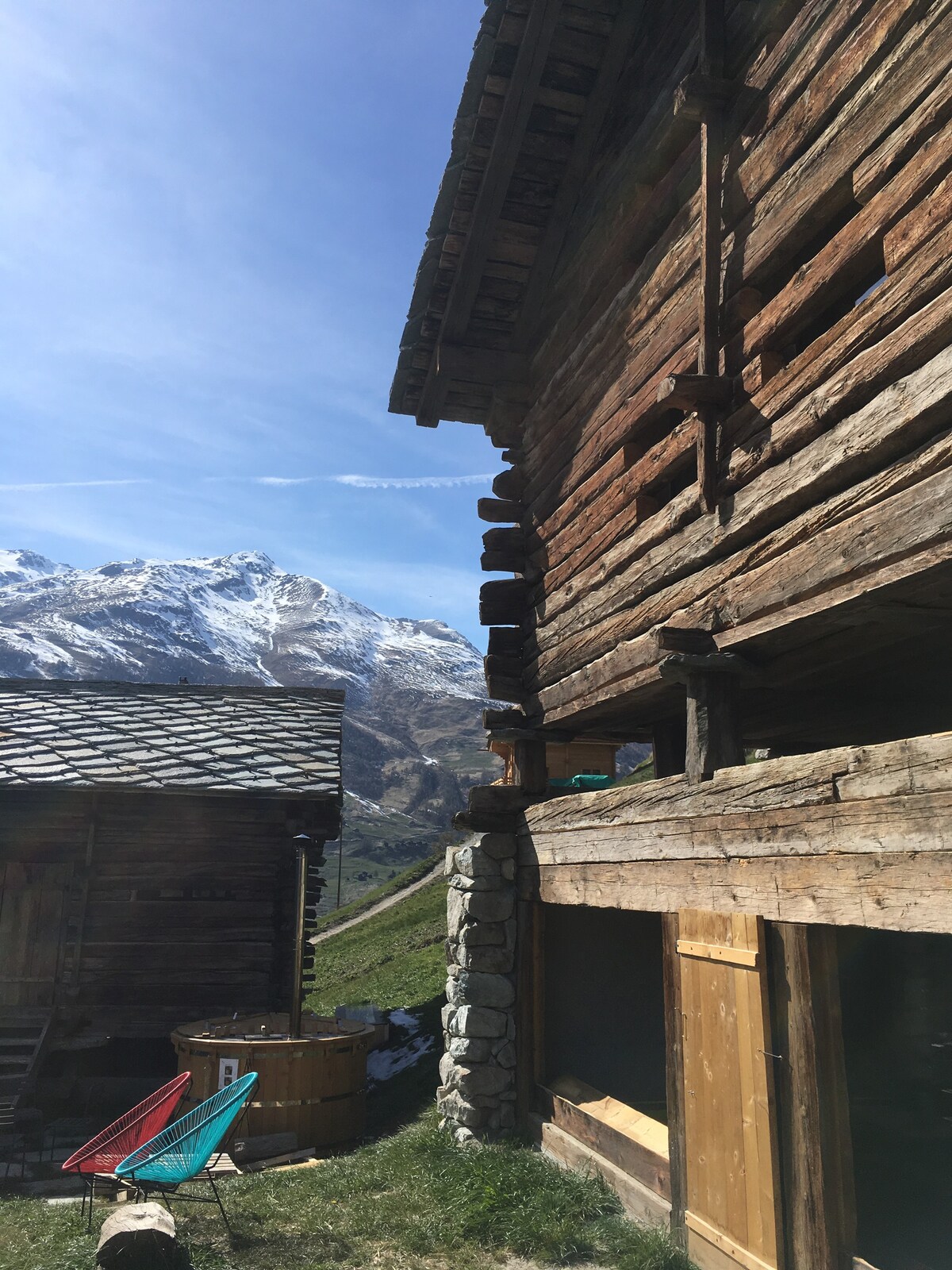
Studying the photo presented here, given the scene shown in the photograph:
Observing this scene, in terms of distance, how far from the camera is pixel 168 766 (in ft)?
43.2

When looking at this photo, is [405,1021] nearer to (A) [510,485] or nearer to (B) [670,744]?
(B) [670,744]

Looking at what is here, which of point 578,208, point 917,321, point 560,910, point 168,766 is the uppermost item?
point 578,208

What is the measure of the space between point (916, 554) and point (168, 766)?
11255 millimetres

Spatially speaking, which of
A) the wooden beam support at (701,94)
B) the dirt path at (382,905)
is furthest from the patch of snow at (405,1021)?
the dirt path at (382,905)

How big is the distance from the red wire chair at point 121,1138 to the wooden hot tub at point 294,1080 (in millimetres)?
1530

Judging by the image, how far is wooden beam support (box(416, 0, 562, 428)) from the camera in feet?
24.7

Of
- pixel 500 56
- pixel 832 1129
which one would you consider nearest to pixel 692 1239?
pixel 832 1129

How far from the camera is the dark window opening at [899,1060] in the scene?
6.41 meters

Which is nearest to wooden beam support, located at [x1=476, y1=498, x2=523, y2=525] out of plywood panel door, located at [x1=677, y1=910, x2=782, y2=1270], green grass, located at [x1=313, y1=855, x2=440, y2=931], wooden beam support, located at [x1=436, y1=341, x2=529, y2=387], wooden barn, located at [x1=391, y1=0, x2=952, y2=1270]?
wooden barn, located at [x1=391, y1=0, x2=952, y2=1270]

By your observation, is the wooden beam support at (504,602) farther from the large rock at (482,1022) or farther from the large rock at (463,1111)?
the large rock at (463,1111)

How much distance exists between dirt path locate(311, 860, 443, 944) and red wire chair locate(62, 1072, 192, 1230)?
26.6 meters

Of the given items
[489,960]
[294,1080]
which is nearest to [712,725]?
[489,960]

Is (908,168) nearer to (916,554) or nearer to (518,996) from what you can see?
(916,554)

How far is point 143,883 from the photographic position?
12828 millimetres
